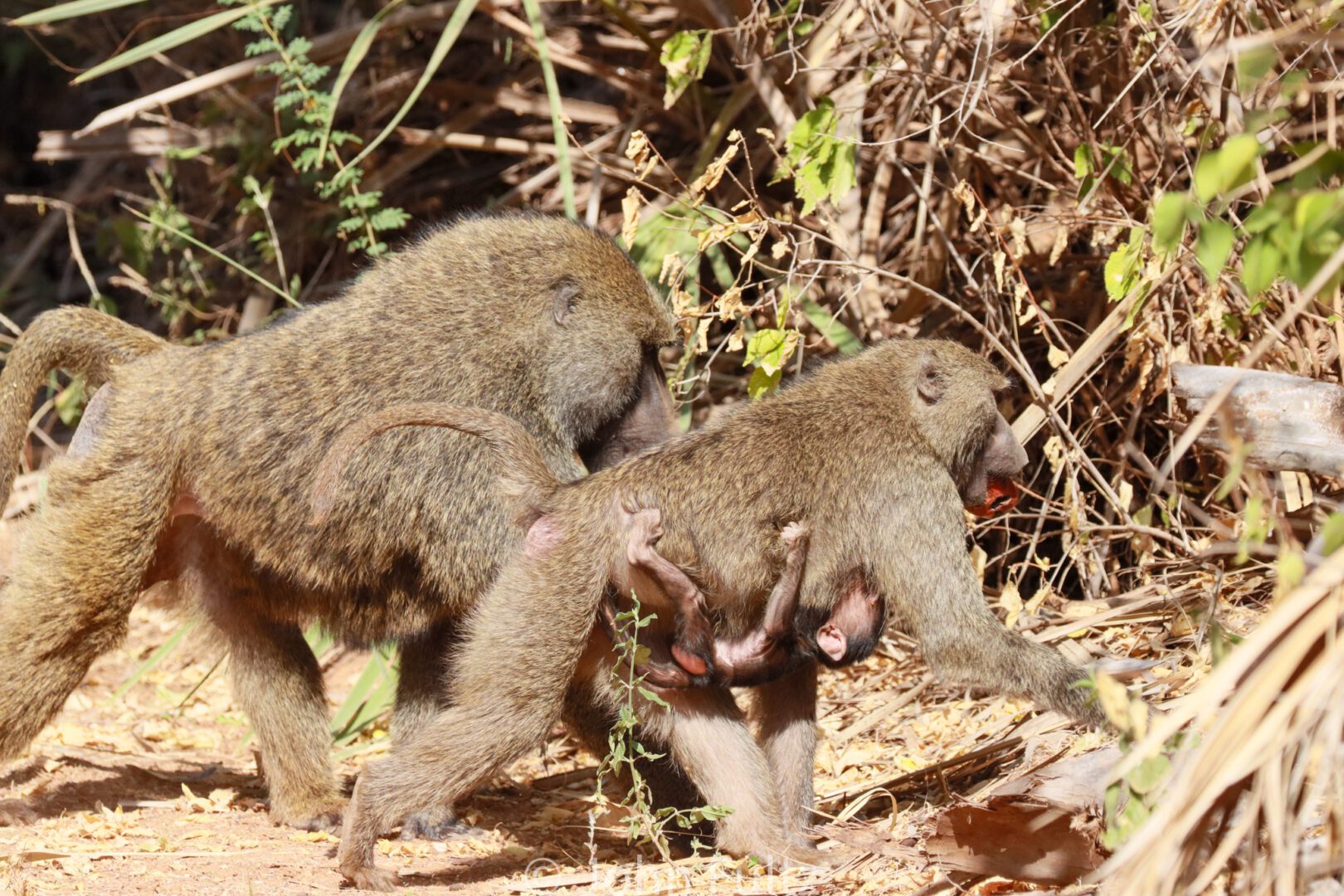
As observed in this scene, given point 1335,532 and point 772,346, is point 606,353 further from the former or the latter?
point 1335,532

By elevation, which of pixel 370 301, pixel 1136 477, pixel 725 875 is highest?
pixel 370 301

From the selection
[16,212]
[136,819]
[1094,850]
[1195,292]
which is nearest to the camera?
[1094,850]

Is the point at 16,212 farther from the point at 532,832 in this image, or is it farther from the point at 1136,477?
the point at 1136,477

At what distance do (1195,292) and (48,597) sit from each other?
124 inches

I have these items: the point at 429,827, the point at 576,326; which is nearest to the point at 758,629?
the point at 576,326

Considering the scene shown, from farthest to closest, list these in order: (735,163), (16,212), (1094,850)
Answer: (16,212), (735,163), (1094,850)

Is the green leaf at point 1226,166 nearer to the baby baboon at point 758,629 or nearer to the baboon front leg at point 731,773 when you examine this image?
the baby baboon at point 758,629

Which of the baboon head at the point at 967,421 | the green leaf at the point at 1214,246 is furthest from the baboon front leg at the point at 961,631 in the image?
the green leaf at the point at 1214,246

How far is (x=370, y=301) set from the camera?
3.69 metres

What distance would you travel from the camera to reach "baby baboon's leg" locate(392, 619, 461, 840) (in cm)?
384

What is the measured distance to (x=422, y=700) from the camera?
3.88 metres

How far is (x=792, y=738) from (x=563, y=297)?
3.99ft

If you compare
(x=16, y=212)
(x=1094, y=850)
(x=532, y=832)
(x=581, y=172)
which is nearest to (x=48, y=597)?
(x=532, y=832)

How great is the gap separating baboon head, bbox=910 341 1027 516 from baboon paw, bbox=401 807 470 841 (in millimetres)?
1612
